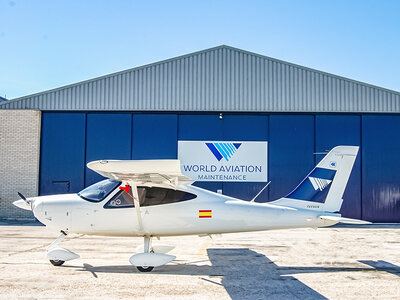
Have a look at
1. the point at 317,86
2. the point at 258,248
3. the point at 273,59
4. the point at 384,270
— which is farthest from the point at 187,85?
the point at 384,270

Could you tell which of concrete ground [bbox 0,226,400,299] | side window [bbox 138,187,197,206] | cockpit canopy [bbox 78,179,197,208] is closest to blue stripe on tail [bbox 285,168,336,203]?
concrete ground [bbox 0,226,400,299]

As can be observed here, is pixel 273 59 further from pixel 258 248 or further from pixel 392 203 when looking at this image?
pixel 258 248

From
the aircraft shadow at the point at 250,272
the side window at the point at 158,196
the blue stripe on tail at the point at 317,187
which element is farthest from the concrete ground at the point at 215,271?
the blue stripe on tail at the point at 317,187

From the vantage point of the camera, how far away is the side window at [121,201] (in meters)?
7.41

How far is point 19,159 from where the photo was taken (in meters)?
16.8

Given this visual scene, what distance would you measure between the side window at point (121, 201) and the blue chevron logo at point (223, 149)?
31.1ft

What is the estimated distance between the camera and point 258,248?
982cm

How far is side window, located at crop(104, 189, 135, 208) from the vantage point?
7.41 metres

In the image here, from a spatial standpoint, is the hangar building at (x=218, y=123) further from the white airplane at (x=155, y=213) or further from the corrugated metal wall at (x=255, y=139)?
the white airplane at (x=155, y=213)

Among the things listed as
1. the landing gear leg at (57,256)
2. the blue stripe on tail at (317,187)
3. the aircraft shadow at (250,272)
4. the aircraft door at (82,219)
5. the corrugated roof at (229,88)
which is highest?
the corrugated roof at (229,88)

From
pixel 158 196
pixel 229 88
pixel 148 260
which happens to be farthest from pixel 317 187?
pixel 229 88

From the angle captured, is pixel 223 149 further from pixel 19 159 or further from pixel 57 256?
pixel 57 256

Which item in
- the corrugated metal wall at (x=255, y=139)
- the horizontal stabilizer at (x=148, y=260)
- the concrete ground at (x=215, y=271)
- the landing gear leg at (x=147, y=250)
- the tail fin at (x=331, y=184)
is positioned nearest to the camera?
the concrete ground at (x=215, y=271)

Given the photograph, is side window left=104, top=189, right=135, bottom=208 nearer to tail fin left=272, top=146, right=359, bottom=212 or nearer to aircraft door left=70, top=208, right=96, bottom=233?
aircraft door left=70, top=208, right=96, bottom=233
